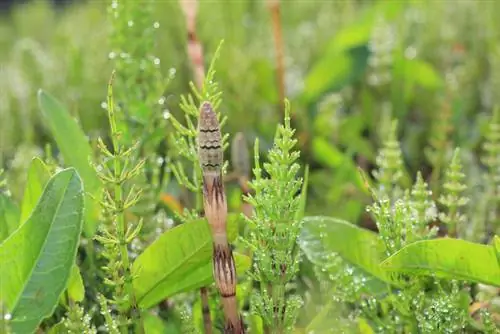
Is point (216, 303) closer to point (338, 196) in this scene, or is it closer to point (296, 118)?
point (338, 196)

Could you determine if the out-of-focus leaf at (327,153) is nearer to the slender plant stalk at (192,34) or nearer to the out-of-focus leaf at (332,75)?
the out-of-focus leaf at (332,75)

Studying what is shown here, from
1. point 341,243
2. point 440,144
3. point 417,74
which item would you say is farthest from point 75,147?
point 417,74

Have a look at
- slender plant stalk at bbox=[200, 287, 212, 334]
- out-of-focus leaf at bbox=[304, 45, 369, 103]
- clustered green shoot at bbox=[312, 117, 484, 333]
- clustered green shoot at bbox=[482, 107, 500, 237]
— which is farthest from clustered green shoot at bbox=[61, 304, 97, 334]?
out-of-focus leaf at bbox=[304, 45, 369, 103]

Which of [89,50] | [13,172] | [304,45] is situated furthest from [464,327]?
[89,50]

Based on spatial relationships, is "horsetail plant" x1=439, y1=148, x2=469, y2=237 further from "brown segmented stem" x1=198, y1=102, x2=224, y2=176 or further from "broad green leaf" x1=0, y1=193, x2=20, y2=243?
"broad green leaf" x1=0, y1=193, x2=20, y2=243

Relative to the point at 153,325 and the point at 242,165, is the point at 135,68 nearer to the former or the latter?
the point at 242,165
